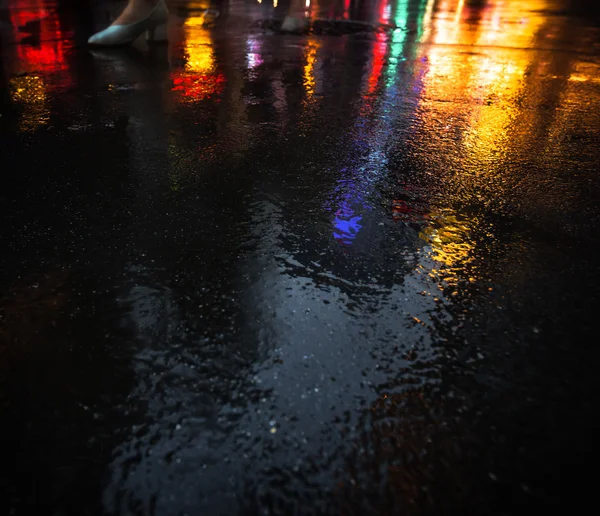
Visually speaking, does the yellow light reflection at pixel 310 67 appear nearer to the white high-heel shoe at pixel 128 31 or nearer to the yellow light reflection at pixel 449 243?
the white high-heel shoe at pixel 128 31

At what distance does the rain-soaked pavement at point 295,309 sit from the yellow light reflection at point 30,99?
0.07 meters

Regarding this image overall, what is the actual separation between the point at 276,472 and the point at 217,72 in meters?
5.84

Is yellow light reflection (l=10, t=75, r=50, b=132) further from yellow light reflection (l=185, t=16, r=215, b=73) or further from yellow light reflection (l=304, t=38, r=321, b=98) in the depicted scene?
yellow light reflection (l=304, t=38, r=321, b=98)

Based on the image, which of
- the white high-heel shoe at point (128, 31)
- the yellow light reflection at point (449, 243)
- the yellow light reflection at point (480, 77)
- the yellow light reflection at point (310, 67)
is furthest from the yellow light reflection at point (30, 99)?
the yellow light reflection at point (480, 77)

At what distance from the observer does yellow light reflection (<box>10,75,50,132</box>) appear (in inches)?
162

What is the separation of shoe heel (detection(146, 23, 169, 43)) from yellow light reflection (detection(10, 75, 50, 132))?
114 inches

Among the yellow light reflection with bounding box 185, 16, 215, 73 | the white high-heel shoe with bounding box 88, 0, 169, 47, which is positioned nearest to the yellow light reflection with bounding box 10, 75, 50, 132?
the yellow light reflection with bounding box 185, 16, 215, 73

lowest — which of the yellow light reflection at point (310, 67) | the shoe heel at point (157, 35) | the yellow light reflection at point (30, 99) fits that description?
the yellow light reflection at point (30, 99)

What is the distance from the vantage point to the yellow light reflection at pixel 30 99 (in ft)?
13.5

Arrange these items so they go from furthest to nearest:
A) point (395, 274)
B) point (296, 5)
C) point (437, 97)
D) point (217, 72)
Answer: point (296, 5)
point (217, 72)
point (437, 97)
point (395, 274)

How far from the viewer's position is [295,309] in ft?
6.57

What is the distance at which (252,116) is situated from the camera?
14.6ft

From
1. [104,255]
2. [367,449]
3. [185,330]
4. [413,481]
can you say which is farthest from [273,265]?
[413,481]

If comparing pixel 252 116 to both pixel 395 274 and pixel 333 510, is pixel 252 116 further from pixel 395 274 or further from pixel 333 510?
pixel 333 510
